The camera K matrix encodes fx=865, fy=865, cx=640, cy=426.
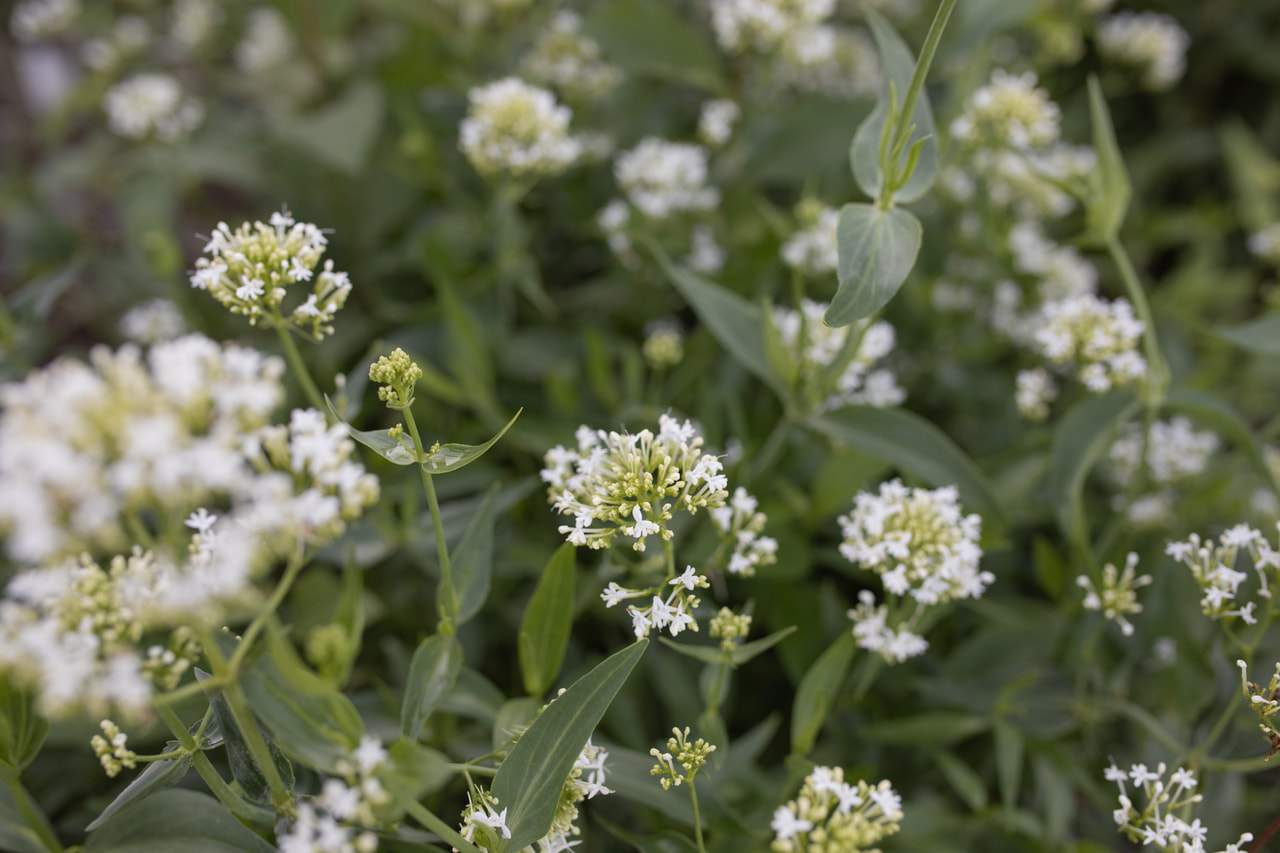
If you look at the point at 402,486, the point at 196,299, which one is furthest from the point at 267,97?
the point at 402,486

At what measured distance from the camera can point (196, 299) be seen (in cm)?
384

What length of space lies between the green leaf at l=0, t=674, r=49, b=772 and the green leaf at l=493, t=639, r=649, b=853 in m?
0.94

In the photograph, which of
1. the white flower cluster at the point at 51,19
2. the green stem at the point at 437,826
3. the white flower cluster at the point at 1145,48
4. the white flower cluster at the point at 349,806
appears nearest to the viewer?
the white flower cluster at the point at 349,806

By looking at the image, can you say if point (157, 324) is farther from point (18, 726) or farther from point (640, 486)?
point (640, 486)

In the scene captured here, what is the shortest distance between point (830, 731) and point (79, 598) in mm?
1980

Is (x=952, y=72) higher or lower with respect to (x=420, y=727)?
higher

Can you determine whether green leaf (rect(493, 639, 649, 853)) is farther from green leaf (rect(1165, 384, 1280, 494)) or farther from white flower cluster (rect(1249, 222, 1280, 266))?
white flower cluster (rect(1249, 222, 1280, 266))

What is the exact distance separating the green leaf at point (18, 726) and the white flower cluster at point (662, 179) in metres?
2.27

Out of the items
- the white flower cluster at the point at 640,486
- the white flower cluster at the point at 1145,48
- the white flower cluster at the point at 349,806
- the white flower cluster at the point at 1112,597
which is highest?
the white flower cluster at the point at 1145,48

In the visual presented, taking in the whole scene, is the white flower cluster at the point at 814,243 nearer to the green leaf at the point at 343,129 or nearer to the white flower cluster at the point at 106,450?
the green leaf at the point at 343,129

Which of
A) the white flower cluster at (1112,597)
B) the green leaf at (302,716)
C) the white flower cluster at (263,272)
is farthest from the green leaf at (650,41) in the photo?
the green leaf at (302,716)

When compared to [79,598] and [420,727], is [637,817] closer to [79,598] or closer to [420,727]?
[420,727]

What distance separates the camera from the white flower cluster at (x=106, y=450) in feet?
3.73

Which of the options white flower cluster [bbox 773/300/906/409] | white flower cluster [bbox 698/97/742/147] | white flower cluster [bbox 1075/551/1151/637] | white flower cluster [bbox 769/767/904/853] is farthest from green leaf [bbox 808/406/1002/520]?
white flower cluster [bbox 698/97/742/147]
